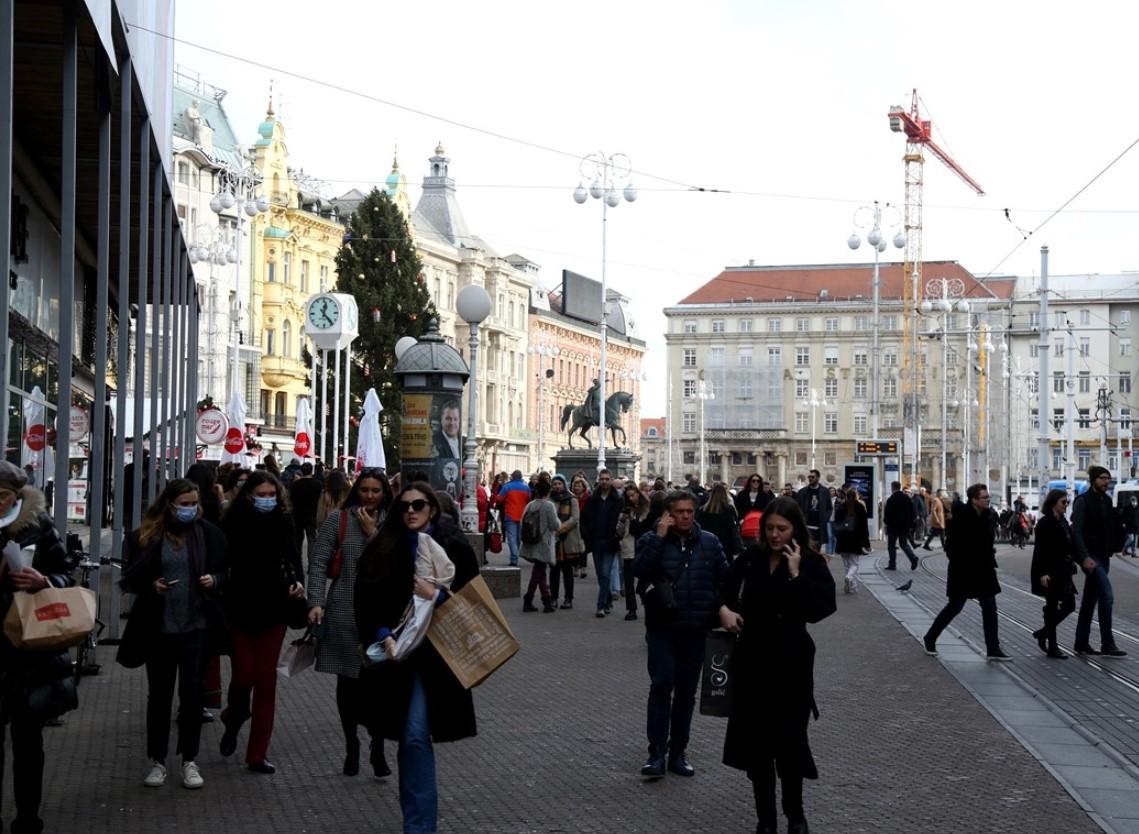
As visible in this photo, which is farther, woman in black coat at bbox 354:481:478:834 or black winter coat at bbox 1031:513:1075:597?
black winter coat at bbox 1031:513:1075:597

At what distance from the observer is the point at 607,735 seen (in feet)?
38.5

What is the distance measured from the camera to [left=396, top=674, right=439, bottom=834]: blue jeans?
299 inches

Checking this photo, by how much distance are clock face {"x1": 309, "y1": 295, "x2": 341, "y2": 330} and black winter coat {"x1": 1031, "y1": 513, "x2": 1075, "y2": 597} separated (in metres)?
31.2

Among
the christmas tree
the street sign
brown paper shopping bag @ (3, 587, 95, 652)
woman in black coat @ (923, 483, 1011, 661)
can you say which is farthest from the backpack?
the christmas tree

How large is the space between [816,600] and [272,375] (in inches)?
3125

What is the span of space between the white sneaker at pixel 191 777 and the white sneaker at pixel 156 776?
11 cm

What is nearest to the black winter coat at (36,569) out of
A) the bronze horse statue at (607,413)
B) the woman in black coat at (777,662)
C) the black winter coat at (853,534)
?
the woman in black coat at (777,662)

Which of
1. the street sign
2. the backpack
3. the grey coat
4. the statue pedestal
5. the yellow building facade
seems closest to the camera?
the grey coat

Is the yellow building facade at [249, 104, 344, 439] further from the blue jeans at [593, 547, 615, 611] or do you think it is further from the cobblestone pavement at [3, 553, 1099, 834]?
the cobblestone pavement at [3, 553, 1099, 834]

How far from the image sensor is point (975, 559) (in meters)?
16.8

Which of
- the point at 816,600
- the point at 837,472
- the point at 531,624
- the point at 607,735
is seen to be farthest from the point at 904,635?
the point at 837,472

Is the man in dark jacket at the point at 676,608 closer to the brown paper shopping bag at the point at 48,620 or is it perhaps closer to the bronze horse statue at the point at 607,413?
the brown paper shopping bag at the point at 48,620

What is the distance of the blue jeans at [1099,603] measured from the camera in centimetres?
1764

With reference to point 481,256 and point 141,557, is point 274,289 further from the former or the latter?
point 141,557
